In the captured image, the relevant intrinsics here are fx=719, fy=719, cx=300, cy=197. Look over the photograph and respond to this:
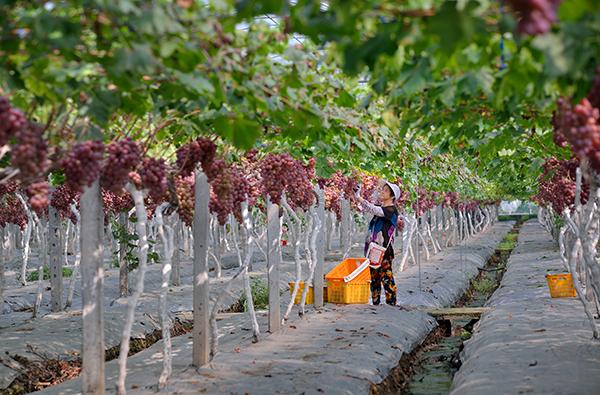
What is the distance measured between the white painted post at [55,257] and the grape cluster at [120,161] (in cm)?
716

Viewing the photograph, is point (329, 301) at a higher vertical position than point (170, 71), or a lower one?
lower

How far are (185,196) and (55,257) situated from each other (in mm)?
5718

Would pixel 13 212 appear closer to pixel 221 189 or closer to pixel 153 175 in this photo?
pixel 221 189

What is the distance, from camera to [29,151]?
370cm

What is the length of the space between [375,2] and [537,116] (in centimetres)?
291

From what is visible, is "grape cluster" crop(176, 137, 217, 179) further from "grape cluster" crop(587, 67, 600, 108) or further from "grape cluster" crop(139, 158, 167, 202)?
"grape cluster" crop(587, 67, 600, 108)

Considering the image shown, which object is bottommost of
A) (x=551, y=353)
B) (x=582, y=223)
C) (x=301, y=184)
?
(x=551, y=353)

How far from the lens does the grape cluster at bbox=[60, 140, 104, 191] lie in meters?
4.20

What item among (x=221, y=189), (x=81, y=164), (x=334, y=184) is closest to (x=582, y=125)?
(x=81, y=164)

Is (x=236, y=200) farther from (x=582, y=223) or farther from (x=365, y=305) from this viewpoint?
(x=365, y=305)

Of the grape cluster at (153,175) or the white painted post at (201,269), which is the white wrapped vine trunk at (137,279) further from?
the white painted post at (201,269)

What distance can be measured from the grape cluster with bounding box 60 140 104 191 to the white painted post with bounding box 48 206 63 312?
7.65m

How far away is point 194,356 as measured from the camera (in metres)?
7.22

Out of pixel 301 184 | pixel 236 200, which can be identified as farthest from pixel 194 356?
pixel 301 184
